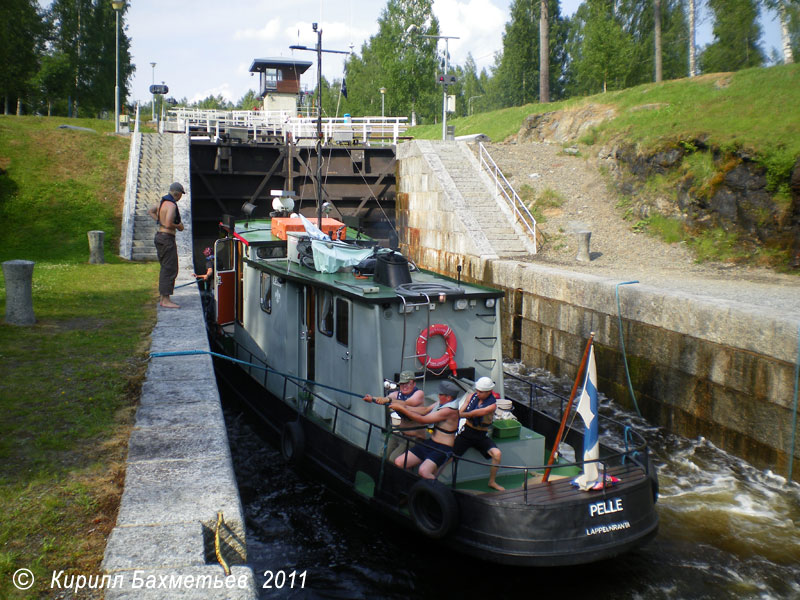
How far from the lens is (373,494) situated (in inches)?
268

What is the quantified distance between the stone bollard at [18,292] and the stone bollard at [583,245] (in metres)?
10.8

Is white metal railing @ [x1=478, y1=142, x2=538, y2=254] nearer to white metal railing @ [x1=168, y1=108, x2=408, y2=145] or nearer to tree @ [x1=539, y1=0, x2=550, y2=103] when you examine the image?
white metal railing @ [x1=168, y1=108, x2=408, y2=145]

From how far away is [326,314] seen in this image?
7.83 meters

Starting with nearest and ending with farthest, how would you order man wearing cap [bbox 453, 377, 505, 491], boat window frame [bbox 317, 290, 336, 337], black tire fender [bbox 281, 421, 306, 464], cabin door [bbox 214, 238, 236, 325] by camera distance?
man wearing cap [bbox 453, 377, 505, 491] < boat window frame [bbox 317, 290, 336, 337] < black tire fender [bbox 281, 421, 306, 464] < cabin door [bbox 214, 238, 236, 325]

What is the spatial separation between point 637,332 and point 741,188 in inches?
231

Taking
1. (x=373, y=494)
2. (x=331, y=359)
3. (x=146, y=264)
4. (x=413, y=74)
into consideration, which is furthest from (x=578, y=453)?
(x=413, y=74)

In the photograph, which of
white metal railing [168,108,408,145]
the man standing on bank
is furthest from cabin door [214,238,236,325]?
white metal railing [168,108,408,145]

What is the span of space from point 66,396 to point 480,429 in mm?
3868

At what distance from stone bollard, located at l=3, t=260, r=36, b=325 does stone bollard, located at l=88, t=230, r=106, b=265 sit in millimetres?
6138

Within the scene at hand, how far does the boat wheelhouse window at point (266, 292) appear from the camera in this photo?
9500 millimetres

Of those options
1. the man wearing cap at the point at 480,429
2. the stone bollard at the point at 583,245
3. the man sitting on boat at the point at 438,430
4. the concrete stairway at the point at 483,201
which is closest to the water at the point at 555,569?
the man sitting on boat at the point at 438,430

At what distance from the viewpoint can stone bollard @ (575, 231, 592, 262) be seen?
1492 centimetres

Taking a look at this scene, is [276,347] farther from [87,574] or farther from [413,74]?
[413,74]

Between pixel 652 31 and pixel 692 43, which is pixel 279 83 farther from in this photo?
pixel 652 31
